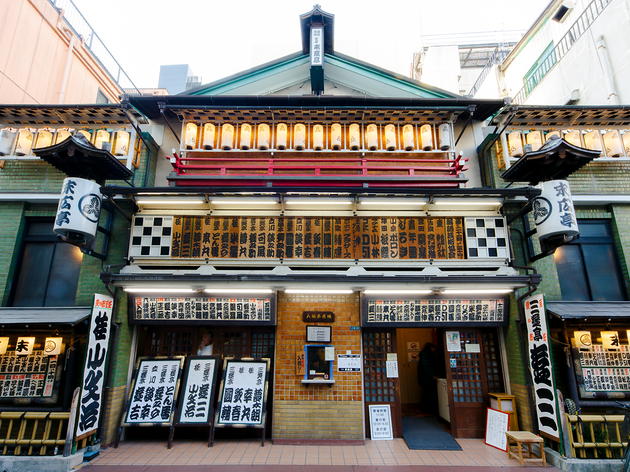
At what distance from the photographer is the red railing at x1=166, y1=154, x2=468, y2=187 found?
10.2m

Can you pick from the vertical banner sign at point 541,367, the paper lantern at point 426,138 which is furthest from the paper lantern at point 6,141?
the vertical banner sign at point 541,367

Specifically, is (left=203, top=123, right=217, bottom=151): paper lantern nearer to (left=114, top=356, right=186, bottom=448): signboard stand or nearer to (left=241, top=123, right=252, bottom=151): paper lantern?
(left=241, top=123, right=252, bottom=151): paper lantern

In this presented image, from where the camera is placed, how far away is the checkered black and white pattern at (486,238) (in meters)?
9.56

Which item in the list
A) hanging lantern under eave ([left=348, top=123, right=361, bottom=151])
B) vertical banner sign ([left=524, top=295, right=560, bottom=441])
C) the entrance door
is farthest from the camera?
hanging lantern under eave ([left=348, top=123, right=361, bottom=151])

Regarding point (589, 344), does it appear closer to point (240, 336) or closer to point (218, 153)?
point (240, 336)

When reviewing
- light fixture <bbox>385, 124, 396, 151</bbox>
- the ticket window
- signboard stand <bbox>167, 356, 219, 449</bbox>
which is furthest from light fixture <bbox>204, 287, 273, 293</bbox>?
light fixture <bbox>385, 124, 396, 151</bbox>

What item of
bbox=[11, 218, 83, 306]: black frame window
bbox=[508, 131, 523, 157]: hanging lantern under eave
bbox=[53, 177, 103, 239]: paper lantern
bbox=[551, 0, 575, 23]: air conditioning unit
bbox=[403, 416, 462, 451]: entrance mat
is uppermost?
bbox=[551, 0, 575, 23]: air conditioning unit

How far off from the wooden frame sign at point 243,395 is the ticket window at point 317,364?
1.28 meters

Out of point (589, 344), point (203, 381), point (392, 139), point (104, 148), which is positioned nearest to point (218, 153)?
point (104, 148)

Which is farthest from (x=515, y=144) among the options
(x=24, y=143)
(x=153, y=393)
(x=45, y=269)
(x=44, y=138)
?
(x=24, y=143)

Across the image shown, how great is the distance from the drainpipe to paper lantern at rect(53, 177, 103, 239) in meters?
19.8

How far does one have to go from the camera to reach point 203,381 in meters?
9.08

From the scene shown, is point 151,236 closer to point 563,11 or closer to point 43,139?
point 43,139

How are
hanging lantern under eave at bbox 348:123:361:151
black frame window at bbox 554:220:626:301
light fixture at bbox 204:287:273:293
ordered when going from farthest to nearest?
hanging lantern under eave at bbox 348:123:361:151 → black frame window at bbox 554:220:626:301 → light fixture at bbox 204:287:273:293
